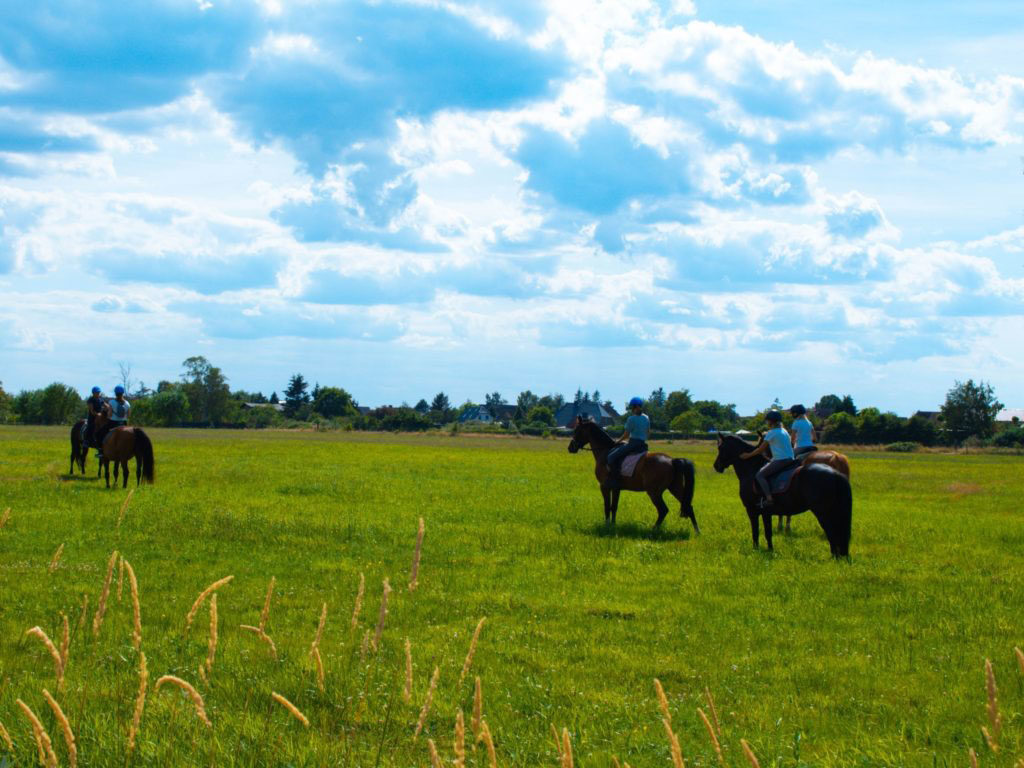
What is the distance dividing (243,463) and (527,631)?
30763mm

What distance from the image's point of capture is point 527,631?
9.77 meters

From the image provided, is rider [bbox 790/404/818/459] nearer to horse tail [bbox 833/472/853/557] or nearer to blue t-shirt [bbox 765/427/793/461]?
blue t-shirt [bbox 765/427/793/461]

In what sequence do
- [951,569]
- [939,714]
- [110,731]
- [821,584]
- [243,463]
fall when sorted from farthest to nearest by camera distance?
1. [243,463]
2. [951,569]
3. [821,584]
4. [939,714]
5. [110,731]

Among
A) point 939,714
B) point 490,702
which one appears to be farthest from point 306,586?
point 939,714

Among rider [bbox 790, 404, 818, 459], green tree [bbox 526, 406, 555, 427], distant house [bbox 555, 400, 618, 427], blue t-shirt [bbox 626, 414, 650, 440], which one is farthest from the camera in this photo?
distant house [bbox 555, 400, 618, 427]

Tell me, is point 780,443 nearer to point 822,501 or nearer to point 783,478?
point 783,478

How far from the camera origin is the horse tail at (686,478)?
1819 cm

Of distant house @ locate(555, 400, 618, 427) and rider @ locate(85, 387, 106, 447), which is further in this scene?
distant house @ locate(555, 400, 618, 427)

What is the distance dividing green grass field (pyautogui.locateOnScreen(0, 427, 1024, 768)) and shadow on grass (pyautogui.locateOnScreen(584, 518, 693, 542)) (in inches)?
3.2

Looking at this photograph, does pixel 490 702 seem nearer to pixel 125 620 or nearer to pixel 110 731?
pixel 110 731

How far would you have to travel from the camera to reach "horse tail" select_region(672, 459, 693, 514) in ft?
59.7

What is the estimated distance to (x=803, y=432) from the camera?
59.1ft

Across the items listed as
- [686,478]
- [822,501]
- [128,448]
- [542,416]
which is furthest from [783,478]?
[542,416]

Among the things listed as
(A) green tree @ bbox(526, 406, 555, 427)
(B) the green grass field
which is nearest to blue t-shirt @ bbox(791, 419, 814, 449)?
(B) the green grass field
